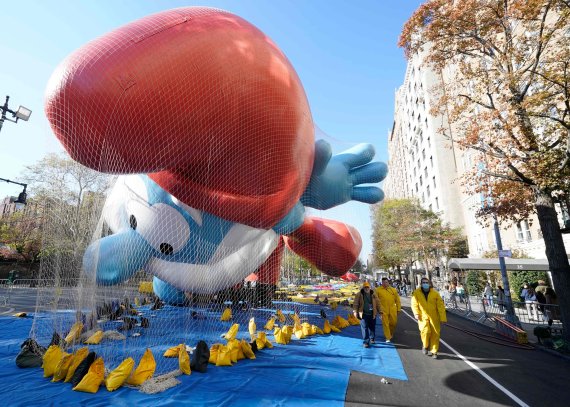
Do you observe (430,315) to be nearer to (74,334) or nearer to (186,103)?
(186,103)

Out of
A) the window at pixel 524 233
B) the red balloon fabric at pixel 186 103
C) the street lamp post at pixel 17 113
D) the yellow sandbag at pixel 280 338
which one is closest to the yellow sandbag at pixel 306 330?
the yellow sandbag at pixel 280 338

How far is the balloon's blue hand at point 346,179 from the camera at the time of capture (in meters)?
8.36

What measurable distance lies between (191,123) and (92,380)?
11.8 feet

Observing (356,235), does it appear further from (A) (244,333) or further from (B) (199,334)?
(B) (199,334)

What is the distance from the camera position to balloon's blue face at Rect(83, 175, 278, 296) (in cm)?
820

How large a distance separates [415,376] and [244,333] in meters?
4.40

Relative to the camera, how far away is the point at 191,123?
14.9ft

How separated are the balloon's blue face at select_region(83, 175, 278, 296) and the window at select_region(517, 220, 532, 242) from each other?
22.0 metres

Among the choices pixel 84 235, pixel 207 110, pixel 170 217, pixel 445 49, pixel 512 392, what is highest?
pixel 445 49

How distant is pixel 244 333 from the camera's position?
27.2 feet


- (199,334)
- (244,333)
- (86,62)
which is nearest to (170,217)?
(199,334)

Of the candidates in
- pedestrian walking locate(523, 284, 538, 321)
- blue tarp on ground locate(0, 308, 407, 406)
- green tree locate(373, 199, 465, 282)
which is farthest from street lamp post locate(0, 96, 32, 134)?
green tree locate(373, 199, 465, 282)

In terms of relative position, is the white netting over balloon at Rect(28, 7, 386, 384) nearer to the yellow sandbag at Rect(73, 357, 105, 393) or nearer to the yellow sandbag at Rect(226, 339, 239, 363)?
the yellow sandbag at Rect(226, 339, 239, 363)

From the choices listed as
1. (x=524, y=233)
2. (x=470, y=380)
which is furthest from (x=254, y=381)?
(x=524, y=233)
